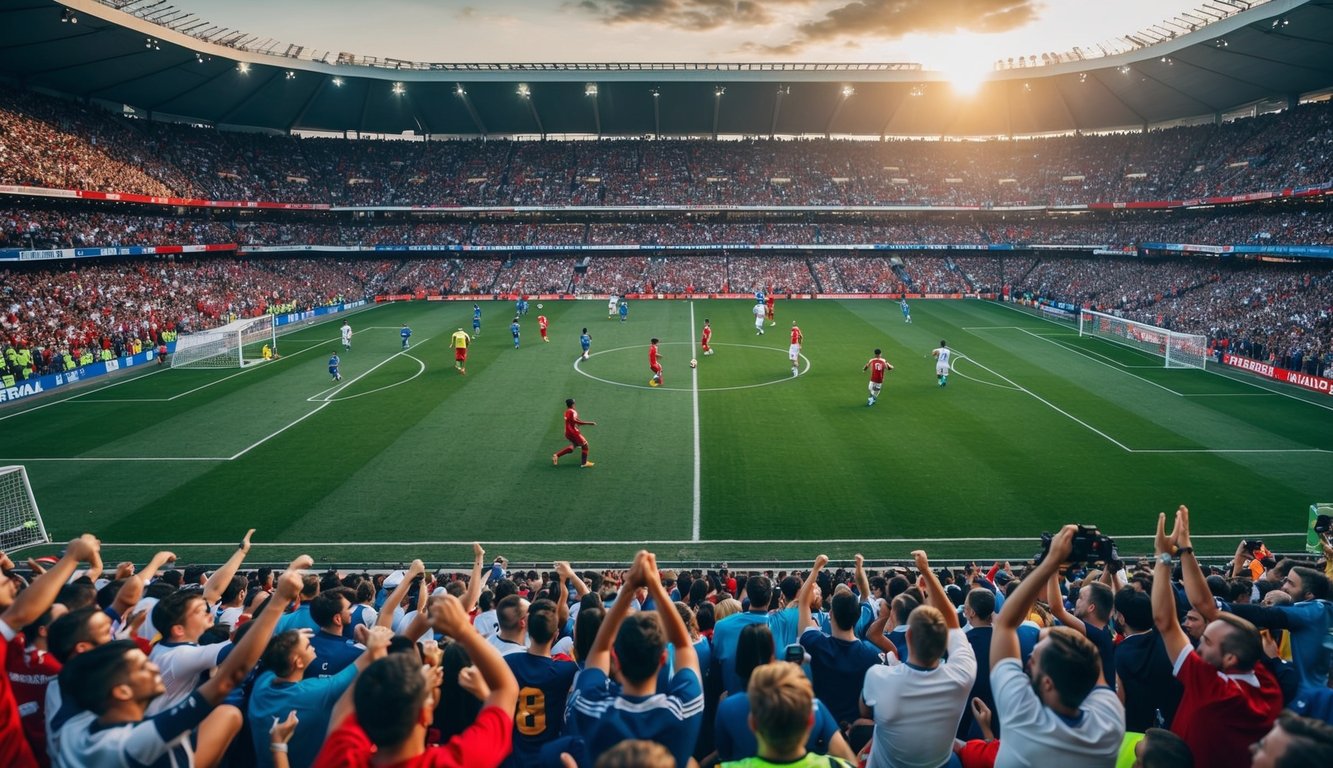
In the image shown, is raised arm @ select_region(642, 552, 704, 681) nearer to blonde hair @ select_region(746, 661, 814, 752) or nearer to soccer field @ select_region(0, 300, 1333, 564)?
blonde hair @ select_region(746, 661, 814, 752)

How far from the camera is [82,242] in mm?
42844

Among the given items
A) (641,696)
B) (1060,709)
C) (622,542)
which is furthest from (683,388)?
(1060,709)

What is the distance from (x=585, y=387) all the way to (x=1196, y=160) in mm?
58549

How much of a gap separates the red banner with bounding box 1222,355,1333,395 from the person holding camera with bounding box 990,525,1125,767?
3539cm

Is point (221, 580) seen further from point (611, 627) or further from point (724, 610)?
point (724, 610)

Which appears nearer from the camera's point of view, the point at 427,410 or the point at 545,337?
the point at 427,410

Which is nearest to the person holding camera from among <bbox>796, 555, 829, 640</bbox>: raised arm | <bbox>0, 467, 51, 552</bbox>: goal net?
<bbox>796, 555, 829, 640</bbox>: raised arm

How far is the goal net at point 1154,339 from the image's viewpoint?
118 ft

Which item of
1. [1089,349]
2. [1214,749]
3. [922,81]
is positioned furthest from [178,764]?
[922,81]

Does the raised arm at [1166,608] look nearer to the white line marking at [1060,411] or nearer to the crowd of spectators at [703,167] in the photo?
the white line marking at [1060,411]

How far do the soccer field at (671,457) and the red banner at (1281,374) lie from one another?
3.36 ft

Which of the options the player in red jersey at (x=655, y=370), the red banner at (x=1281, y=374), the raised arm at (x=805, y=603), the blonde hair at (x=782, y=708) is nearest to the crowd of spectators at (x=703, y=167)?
the red banner at (x=1281, y=374)

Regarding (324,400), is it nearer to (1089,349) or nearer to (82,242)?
(82,242)

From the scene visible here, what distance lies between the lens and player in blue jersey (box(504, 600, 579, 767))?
16.8 ft
